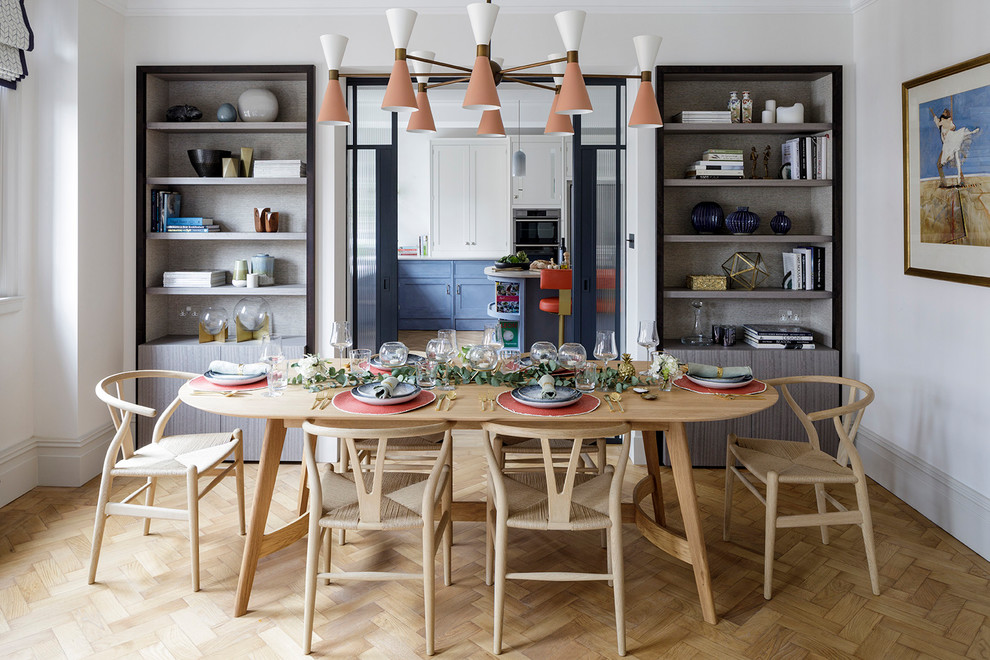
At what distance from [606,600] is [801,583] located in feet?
2.59

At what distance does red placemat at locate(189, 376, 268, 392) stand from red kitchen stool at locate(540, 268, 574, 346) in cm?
353

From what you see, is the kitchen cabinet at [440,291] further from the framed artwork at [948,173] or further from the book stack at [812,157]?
the framed artwork at [948,173]

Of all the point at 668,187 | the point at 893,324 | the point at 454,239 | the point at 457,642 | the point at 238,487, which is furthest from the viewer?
the point at 454,239

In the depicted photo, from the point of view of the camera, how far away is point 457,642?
242 cm

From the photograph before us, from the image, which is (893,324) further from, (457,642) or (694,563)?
(457,642)

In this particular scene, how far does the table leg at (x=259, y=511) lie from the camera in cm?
258

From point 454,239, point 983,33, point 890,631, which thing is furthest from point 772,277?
point 454,239

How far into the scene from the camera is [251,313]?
4.36 m

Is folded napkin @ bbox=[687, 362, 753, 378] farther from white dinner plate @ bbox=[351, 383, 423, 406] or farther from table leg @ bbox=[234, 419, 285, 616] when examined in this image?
table leg @ bbox=[234, 419, 285, 616]

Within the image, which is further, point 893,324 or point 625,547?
point 893,324

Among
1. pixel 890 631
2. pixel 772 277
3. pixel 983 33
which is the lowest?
pixel 890 631

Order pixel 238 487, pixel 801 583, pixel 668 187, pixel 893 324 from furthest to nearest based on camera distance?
pixel 668 187, pixel 893 324, pixel 238 487, pixel 801 583

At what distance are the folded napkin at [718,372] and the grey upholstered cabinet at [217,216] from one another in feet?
7.59

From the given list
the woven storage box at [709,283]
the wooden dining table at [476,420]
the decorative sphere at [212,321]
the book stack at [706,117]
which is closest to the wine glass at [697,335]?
the woven storage box at [709,283]
